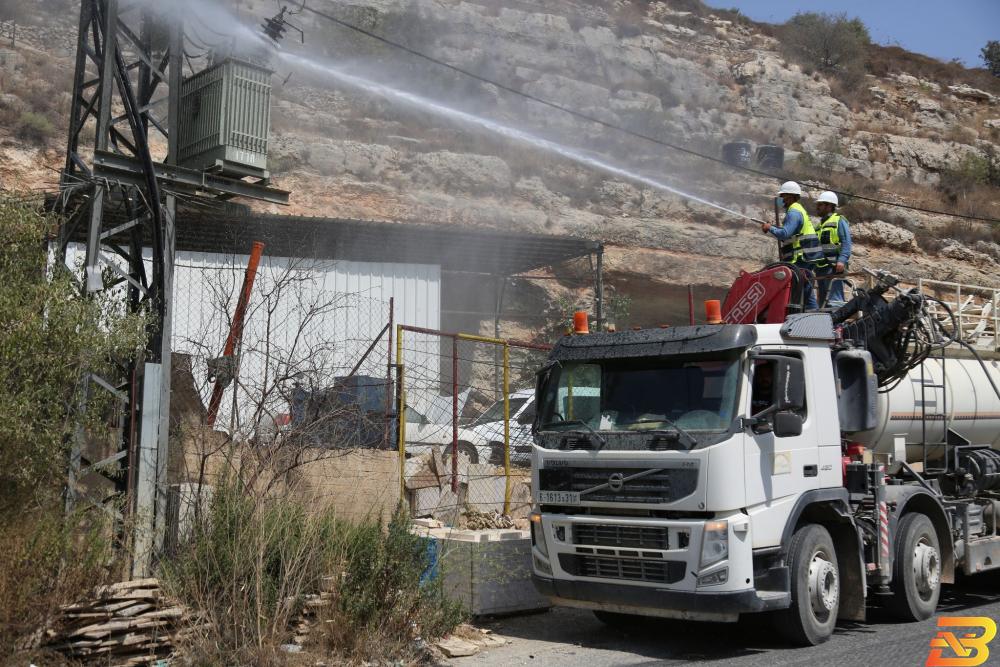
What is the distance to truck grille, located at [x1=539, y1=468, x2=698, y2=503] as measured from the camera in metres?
7.19

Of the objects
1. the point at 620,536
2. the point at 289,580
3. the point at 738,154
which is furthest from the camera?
the point at 738,154

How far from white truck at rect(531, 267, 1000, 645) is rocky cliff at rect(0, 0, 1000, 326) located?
15.9 meters

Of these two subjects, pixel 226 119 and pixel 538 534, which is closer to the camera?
pixel 538 534

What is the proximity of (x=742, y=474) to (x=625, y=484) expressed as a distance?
93cm

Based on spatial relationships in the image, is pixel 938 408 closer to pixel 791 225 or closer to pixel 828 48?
pixel 791 225

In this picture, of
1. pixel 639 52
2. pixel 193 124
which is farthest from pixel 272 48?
pixel 639 52

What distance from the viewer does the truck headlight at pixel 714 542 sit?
7.07 metres

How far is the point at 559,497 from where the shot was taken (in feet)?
25.7

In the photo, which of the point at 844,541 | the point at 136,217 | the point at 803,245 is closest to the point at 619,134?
the point at 803,245

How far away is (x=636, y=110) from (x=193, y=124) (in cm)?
3180

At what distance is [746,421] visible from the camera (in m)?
7.28

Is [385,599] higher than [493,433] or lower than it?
lower

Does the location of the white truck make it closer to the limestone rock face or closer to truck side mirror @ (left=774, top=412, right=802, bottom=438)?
truck side mirror @ (left=774, top=412, right=802, bottom=438)

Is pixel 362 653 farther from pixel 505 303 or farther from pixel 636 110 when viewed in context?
pixel 636 110
